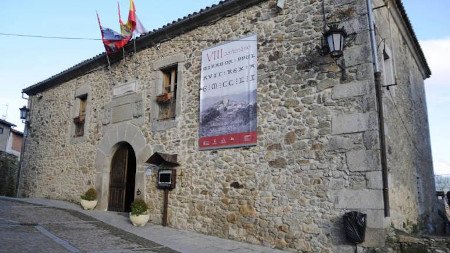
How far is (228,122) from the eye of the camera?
6.61 m

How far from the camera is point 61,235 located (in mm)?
5379

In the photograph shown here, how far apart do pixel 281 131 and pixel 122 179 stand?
15.9ft

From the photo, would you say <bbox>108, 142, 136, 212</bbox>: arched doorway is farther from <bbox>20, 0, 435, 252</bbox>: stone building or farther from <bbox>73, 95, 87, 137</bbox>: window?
<bbox>73, 95, 87, 137</bbox>: window

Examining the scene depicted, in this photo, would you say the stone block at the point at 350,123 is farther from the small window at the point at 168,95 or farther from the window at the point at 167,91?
the small window at the point at 168,95

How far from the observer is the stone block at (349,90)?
5164mm

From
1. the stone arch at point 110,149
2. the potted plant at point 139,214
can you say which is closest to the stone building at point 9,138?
the stone arch at point 110,149

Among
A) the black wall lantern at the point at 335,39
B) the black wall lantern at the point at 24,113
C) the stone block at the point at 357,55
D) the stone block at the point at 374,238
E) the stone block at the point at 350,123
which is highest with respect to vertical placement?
the black wall lantern at the point at 24,113

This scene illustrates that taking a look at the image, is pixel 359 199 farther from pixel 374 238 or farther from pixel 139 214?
pixel 139 214

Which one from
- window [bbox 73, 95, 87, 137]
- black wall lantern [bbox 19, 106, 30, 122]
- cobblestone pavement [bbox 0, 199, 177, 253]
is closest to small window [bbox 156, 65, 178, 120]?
cobblestone pavement [bbox 0, 199, 177, 253]

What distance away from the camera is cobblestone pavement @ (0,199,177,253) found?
457 centimetres

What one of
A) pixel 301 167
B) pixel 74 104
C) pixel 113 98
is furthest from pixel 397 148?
pixel 74 104

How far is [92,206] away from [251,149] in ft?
15.9

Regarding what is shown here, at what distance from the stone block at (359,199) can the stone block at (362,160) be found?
1.06 feet

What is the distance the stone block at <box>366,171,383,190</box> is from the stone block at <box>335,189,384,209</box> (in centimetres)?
7
